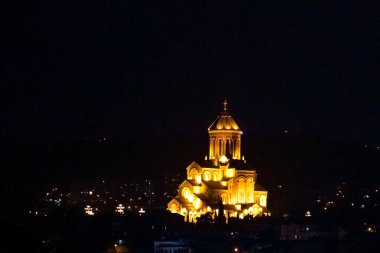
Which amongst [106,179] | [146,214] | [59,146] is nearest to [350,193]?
[106,179]

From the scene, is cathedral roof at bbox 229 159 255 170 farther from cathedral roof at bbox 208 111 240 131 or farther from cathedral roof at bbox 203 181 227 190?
Result: cathedral roof at bbox 208 111 240 131

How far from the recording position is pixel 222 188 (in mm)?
71750

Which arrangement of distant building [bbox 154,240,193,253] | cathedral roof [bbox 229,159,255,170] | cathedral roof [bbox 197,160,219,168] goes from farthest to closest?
1. cathedral roof [bbox 197,160,219,168]
2. cathedral roof [bbox 229,159,255,170]
3. distant building [bbox 154,240,193,253]


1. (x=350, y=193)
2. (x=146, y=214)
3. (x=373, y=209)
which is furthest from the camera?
(x=350, y=193)

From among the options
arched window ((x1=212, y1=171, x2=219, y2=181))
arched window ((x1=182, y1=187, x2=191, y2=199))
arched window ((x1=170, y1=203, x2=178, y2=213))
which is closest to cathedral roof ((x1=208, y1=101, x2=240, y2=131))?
arched window ((x1=212, y1=171, x2=219, y2=181))

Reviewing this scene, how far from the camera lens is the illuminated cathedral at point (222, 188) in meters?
71.6

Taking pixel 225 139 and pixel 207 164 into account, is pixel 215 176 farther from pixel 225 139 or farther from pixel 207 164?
pixel 225 139

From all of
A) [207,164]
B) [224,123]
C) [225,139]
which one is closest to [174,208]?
[207,164]

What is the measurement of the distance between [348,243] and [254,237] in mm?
10857

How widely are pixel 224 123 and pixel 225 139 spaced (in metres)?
0.95

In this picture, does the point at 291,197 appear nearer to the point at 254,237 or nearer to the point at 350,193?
the point at 350,193

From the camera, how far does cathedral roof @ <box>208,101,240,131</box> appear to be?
73.7 meters

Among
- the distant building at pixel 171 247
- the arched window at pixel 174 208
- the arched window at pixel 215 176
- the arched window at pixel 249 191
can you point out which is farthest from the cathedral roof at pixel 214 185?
the distant building at pixel 171 247

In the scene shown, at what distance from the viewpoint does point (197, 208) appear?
72.1m
